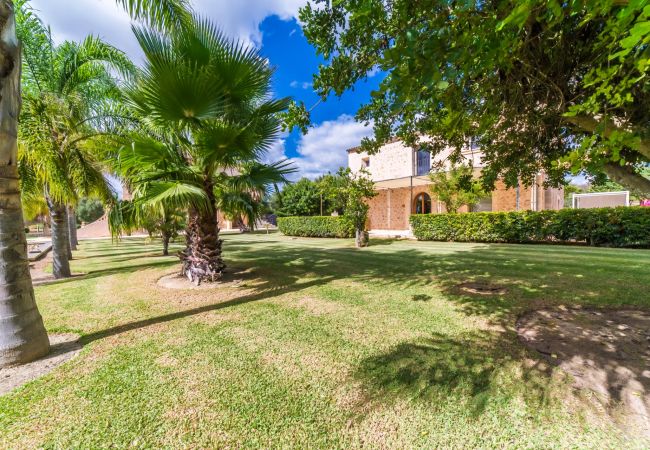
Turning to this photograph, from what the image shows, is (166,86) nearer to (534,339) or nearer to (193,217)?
(193,217)

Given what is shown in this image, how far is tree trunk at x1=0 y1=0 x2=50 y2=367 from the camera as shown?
9.27ft

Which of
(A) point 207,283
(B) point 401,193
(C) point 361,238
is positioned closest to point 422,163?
(B) point 401,193

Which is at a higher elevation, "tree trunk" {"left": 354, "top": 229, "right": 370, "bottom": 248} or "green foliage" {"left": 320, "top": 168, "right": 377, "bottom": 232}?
"green foliage" {"left": 320, "top": 168, "right": 377, "bottom": 232}

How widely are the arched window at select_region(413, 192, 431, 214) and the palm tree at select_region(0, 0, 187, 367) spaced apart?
2285 cm

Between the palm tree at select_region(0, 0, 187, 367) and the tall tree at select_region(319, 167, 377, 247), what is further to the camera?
the tall tree at select_region(319, 167, 377, 247)

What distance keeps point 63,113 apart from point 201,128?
13.8ft

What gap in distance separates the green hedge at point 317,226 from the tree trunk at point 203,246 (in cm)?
1207

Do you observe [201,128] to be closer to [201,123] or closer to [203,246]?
[201,123]

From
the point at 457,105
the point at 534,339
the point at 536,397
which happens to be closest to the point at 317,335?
the point at 536,397

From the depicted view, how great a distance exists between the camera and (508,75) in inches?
148

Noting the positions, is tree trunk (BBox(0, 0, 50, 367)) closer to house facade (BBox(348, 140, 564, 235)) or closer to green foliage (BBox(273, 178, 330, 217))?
house facade (BBox(348, 140, 564, 235))

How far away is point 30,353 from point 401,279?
20.9 ft

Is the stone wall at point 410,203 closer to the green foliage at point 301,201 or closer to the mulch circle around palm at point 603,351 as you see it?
the green foliage at point 301,201

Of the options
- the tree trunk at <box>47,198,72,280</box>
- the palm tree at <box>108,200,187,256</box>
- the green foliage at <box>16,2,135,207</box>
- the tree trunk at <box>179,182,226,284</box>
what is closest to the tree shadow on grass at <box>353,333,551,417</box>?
the palm tree at <box>108,200,187,256</box>
